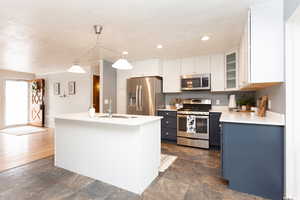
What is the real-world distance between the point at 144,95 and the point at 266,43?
283cm

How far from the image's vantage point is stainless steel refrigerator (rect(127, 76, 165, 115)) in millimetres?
4031

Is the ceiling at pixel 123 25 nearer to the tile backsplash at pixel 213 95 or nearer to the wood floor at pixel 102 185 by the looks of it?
the tile backsplash at pixel 213 95

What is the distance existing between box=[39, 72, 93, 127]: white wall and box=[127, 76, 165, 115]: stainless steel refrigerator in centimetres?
194

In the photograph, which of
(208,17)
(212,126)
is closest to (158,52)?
(208,17)

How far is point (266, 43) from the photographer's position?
180cm

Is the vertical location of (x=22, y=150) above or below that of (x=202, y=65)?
below

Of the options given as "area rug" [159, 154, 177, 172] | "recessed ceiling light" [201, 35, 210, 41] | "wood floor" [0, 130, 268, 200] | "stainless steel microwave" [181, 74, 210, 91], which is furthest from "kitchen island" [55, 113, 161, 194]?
"stainless steel microwave" [181, 74, 210, 91]

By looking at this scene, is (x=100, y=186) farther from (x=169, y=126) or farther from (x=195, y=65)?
(x=195, y=65)

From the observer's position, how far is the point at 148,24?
2314 millimetres

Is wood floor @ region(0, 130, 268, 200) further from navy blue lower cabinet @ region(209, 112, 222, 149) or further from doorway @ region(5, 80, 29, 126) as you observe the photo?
doorway @ region(5, 80, 29, 126)

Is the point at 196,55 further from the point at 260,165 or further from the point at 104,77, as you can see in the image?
the point at 260,165

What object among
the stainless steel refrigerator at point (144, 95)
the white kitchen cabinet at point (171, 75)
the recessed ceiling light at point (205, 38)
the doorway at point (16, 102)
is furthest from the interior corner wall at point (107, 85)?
the doorway at point (16, 102)

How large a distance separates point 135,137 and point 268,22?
2159mm

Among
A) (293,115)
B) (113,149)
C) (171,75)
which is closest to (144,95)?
(171,75)
